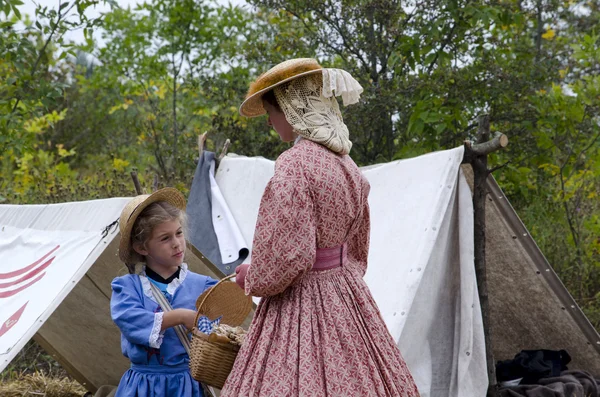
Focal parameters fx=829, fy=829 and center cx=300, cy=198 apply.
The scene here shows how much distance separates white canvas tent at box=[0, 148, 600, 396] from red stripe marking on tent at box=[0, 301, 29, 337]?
37mm

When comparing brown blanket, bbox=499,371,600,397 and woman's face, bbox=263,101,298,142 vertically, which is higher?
woman's face, bbox=263,101,298,142

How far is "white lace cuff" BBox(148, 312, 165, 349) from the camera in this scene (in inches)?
114

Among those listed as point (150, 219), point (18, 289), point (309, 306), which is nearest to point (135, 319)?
point (150, 219)

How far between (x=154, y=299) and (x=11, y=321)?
70 centimetres

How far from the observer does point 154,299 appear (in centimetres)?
306

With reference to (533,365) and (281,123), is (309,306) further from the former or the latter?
(533,365)

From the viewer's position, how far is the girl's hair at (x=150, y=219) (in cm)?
312

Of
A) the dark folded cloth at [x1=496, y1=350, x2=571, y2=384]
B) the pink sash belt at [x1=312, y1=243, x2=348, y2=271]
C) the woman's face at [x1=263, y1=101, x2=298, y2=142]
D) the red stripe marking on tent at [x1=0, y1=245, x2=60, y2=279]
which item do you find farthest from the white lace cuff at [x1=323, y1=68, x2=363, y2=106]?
the dark folded cloth at [x1=496, y1=350, x2=571, y2=384]

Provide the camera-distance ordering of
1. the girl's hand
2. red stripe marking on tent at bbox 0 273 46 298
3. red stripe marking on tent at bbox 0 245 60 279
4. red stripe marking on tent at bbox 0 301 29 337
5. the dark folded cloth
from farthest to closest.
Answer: the dark folded cloth → red stripe marking on tent at bbox 0 245 60 279 → red stripe marking on tent at bbox 0 273 46 298 → red stripe marking on tent at bbox 0 301 29 337 → the girl's hand

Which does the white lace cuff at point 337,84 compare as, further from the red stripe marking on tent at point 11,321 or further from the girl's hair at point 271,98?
the red stripe marking on tent at point 11,321

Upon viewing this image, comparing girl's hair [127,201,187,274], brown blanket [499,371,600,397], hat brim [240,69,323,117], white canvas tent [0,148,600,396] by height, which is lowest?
brown blanket [499,371,600,397]

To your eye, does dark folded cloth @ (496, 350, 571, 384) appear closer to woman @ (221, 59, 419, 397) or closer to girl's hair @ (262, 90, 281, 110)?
woman @ (221, 59, 419, 397)

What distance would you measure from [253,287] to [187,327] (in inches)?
20.2

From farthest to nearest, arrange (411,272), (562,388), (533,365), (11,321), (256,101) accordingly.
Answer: (533,365)
(562,388)
(411,272)
(11,321)
(256,101)
